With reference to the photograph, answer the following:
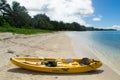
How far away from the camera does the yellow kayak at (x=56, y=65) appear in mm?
12695

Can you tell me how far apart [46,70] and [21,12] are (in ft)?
232

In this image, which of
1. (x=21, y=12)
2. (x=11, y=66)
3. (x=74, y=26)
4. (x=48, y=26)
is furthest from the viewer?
(x=74, y=26)

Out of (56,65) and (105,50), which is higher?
(56,65)

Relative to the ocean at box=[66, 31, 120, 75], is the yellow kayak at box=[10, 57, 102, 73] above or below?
above

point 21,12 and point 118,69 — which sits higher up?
point 21,12

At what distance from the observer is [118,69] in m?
15.7

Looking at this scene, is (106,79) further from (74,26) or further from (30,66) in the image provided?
(74,26)

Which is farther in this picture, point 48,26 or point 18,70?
point 48,26

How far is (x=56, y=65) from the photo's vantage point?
13148mm

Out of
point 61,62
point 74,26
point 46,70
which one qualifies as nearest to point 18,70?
point 46,70

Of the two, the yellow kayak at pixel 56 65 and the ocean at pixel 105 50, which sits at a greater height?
the yellow kayak at pixel 56 65

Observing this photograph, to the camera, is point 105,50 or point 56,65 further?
point 105,50

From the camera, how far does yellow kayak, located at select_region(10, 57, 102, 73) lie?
41.7ft

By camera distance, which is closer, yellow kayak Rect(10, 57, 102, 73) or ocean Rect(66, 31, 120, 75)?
yellow kayak Rect(10, 57, 102, 73)
